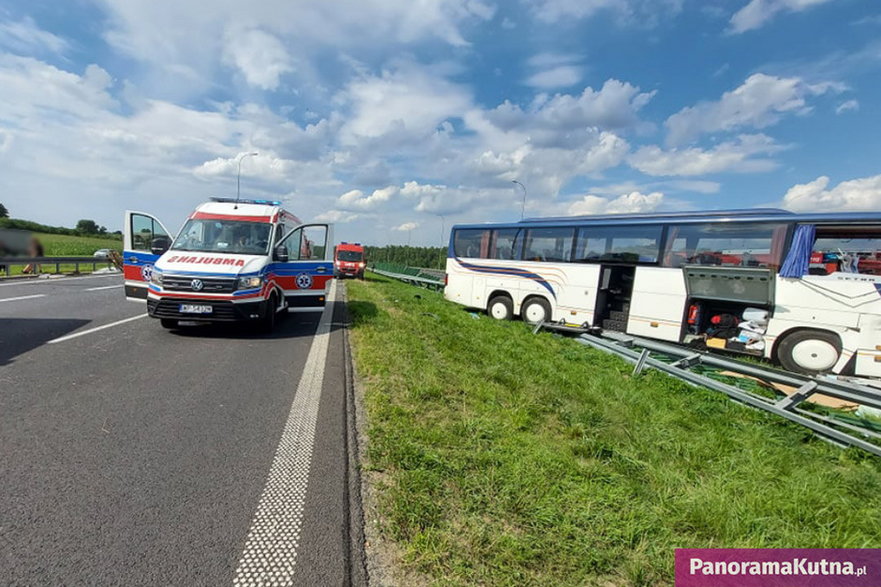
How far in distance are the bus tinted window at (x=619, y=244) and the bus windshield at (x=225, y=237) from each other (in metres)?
7.78

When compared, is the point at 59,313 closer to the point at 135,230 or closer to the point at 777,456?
the point at 135,230

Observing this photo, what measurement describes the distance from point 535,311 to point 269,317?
7152 mm

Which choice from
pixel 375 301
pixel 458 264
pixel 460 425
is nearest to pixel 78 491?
pixel 460 425

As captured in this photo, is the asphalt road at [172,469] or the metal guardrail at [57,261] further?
the metal guardrail at [57,261]

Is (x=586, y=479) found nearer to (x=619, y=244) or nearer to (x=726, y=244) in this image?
(x=726, y=244)

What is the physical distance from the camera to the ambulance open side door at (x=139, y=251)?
8086mm

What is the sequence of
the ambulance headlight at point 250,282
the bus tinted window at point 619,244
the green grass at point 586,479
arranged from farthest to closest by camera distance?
the bus tinted window at point 619,244
the ambulance headlight at point 250,282
the green grass at point 586,479

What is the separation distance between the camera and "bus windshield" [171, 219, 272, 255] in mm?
7840

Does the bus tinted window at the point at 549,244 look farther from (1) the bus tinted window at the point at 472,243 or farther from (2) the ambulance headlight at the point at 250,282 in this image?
(2) the ambulance headlight at the point at 250,282

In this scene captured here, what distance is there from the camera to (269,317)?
7707 mm

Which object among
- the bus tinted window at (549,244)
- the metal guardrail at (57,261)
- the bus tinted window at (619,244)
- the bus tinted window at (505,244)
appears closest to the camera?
the metal guardrail at (57,261)

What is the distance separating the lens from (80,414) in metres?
3.55

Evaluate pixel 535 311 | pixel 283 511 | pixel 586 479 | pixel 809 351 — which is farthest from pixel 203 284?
pixel 809 351

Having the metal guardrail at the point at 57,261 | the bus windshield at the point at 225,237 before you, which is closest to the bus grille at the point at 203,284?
the bus windshield at the point at 225,237
